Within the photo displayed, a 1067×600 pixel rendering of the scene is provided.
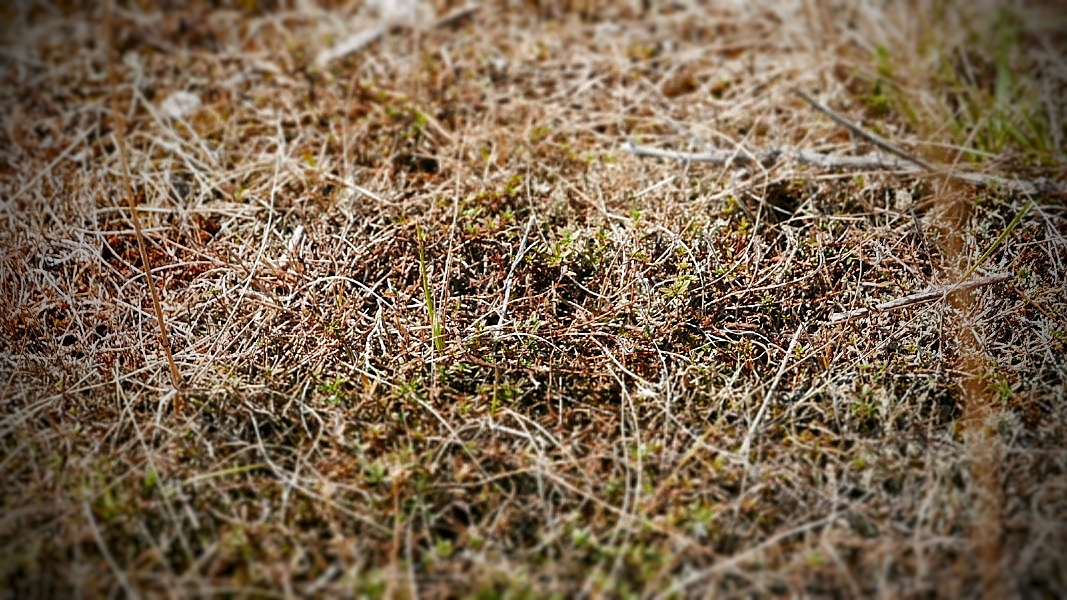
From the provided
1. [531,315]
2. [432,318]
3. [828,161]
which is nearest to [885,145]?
[828,161]

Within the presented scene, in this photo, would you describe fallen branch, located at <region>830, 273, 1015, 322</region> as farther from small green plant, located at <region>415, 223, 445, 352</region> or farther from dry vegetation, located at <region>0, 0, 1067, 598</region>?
small green plant, located at <region>415, 223, 445, 352</region>

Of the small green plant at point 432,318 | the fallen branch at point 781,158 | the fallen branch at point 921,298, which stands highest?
the fallen branch at point 781,158

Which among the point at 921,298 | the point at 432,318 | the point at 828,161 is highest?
the point at 828,161

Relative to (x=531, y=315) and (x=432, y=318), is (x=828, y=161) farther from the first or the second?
(x=432, y=318)

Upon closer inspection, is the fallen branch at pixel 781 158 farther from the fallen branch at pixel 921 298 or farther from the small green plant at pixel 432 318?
the small green plant at pixel 432 318

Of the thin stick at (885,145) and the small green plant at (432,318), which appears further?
the thin stick at (885,145)

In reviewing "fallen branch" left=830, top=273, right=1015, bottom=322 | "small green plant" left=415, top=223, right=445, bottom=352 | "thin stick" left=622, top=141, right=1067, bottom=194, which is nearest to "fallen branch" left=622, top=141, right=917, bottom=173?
"thin stick" left=622, top=141, right=1067, bottom=194

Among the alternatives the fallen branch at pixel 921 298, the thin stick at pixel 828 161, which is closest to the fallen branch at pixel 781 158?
the thin stick at pixel 828 161
